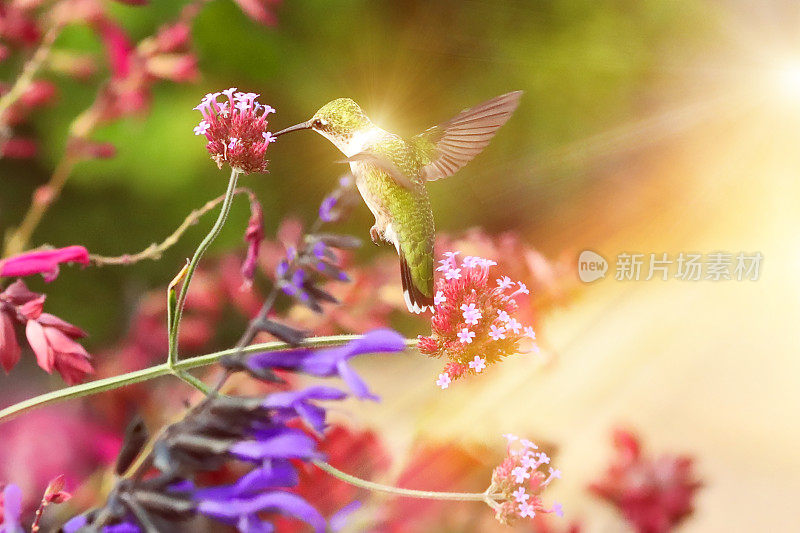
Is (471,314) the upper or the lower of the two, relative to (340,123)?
lower

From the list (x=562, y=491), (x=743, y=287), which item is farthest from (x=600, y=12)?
(x=562, y=491)

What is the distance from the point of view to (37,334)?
1.59 ft

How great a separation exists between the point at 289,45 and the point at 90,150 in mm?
204

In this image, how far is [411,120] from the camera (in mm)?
644

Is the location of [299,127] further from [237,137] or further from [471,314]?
[471,314]

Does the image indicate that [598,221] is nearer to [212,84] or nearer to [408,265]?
[408,265]

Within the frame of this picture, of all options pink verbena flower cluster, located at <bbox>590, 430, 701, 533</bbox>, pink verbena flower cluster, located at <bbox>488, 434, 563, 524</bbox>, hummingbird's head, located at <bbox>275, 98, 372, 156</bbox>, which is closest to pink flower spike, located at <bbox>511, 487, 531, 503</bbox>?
pink verbena flower cluster, located at <bbox>488, 434, 563, 524</bbox>

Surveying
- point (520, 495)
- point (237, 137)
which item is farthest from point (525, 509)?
point (237, 137)

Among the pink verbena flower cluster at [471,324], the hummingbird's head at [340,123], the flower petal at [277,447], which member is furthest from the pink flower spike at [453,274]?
the flower petal at [277,447]

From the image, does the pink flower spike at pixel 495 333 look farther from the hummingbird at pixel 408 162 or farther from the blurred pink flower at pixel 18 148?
the blurred pink flower at pixel 18 148

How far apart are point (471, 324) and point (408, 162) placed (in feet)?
0.46

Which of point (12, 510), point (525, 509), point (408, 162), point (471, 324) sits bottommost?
point (12, 510)

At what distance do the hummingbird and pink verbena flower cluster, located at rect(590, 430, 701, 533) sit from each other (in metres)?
0.30

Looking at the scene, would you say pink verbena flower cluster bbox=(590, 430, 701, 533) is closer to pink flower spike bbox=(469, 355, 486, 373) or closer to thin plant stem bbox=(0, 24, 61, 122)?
pink flower spike bbox=(469, 355, 486, 373)
